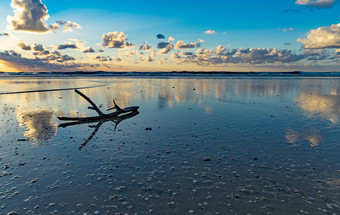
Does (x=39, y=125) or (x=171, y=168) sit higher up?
(x=39, y=125)

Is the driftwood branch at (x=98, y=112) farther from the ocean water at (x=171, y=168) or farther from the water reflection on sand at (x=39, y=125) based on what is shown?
the ocean water at (x=171, y=168)

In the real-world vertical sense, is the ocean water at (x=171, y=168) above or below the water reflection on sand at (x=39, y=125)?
below

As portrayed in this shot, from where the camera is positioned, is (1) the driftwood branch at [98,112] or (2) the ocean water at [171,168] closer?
(2) the ocean water at [171,168]

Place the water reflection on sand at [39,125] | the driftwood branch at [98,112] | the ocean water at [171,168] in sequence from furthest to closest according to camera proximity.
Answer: the driftwood branch at [98,112]
the water reflection on sand at [39,125]
the ocean water at [171,168]

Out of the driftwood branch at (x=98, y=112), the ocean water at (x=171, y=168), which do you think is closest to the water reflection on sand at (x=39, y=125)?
the ocean water at (x=171, y=168)

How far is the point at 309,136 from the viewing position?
11148 mm

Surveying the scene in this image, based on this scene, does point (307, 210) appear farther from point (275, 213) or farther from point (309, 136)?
point (309, 136)

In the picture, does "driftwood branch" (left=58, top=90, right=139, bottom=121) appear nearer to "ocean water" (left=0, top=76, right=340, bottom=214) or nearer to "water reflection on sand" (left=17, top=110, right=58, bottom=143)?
"water reflection on sand" (left=17, top=110, right=58, bottom=143)

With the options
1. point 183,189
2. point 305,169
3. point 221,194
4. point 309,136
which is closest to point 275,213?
point 221,194

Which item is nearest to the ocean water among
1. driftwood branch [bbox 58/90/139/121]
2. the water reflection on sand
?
the water reflection on sand

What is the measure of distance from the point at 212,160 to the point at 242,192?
2.20 metres

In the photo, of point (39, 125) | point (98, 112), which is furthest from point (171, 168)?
point (39, 125)

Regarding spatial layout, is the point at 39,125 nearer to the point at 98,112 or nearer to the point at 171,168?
the point at 98,112

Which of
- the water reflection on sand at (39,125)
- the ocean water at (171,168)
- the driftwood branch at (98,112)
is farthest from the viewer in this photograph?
the driftwood branch at (98,112)
